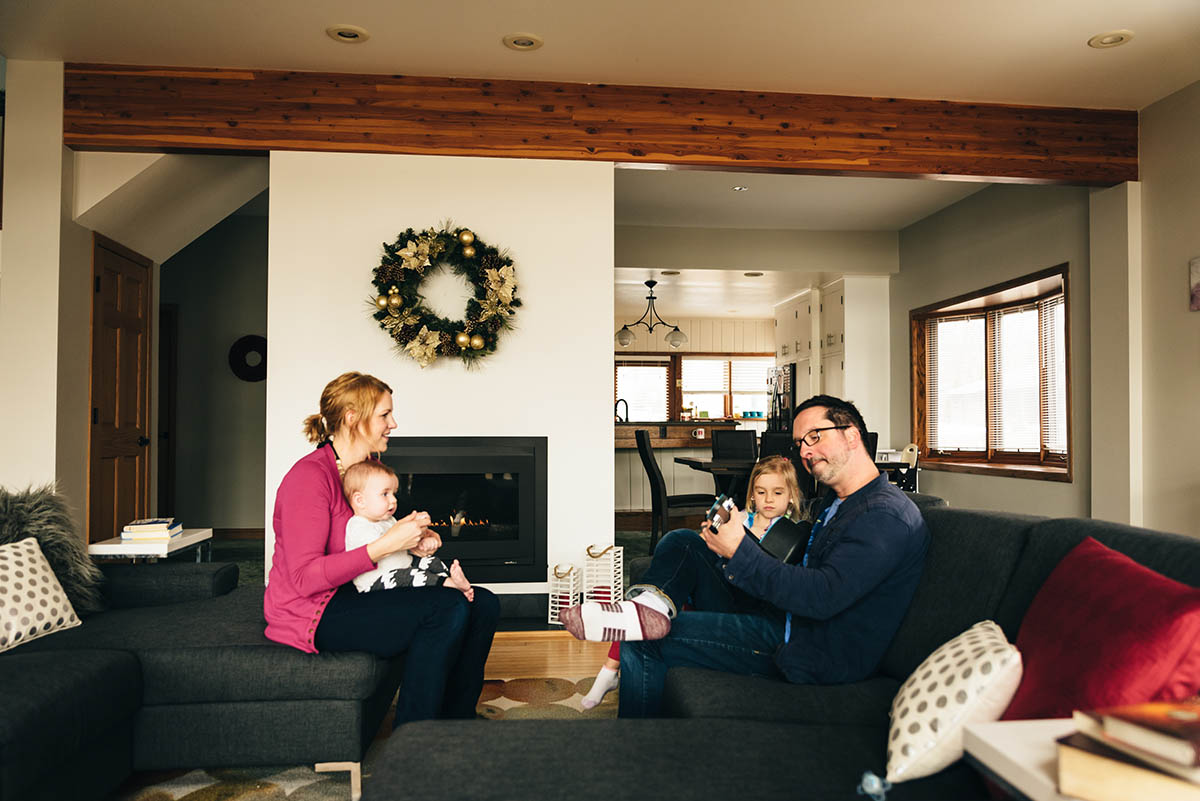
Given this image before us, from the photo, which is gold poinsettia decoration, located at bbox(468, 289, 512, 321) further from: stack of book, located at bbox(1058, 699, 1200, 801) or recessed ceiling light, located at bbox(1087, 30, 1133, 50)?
stack of book, located at bbox(1058, 699, 1200, 801)

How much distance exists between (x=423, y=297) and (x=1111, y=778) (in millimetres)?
3630

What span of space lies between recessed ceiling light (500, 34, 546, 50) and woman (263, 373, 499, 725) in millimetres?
2269

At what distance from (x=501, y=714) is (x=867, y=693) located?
53.2 inches

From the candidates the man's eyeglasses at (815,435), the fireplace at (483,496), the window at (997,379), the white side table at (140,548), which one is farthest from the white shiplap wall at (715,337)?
the man's eyeglasses at (815,435)

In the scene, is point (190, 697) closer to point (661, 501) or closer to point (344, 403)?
point (344, 403)

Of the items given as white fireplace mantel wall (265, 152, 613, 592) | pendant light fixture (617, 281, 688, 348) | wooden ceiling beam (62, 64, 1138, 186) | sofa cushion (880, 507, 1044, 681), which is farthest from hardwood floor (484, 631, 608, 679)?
pendant light fixture (617, 281, 688, 348)

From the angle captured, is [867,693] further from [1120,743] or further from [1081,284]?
[1081,284]

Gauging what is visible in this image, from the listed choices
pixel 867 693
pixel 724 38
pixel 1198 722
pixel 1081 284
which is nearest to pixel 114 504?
pixel 724 38

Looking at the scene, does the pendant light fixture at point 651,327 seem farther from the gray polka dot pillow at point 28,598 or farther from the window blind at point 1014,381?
the gray polka dot pillow at point 28,598

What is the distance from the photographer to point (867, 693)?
5.73 ft

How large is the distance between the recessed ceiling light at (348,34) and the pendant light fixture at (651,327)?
489 centimetres

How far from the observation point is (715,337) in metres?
11.5

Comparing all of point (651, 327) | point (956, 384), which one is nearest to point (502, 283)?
point (956, 384)

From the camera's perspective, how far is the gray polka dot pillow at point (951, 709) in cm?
127
